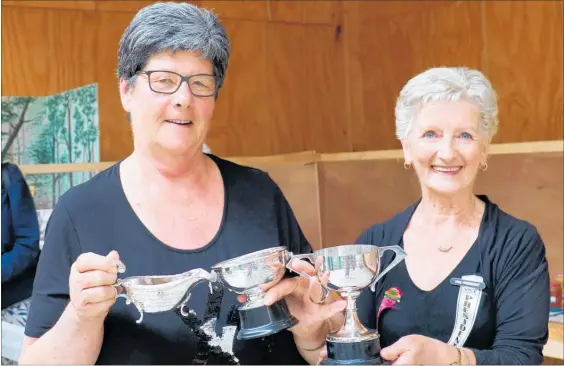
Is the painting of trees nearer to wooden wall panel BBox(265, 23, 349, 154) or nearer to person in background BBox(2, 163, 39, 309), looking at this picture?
person in background BBox(2, 163, 39, 309)

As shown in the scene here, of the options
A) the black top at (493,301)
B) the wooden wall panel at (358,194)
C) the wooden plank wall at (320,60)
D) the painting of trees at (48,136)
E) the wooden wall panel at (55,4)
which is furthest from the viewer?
the wooden wall panel at (358,194)

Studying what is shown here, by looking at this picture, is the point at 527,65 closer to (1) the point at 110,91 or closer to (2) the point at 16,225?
(1) the point at 110,91

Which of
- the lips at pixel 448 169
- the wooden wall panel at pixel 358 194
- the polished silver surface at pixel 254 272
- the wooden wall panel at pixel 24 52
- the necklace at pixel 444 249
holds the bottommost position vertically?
the wooden wall panel at pixel 358 194

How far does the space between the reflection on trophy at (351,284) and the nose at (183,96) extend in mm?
334

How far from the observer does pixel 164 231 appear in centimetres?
135

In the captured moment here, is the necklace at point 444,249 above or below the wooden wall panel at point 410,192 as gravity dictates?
above

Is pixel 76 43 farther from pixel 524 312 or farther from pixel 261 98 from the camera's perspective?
pixel 524 312

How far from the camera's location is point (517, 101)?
3047 mm

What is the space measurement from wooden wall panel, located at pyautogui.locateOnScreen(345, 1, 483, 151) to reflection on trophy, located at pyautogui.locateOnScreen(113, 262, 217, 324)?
2294 mm

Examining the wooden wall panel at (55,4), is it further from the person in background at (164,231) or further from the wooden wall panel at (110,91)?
the person in background at (164,231)

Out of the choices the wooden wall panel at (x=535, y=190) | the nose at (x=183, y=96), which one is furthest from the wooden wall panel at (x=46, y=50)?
the wooden wall panel at (x=535, y=190)

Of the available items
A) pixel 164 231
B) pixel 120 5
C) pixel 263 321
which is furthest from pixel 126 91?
pixel 120 5

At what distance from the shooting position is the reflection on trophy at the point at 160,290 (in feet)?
3.98

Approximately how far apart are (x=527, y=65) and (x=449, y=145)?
70.0 inches
